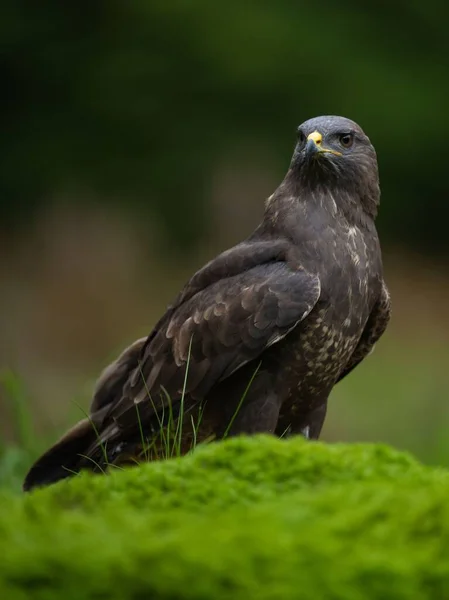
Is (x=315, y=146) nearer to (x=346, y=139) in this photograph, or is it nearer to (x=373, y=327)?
(x=346, y=139)

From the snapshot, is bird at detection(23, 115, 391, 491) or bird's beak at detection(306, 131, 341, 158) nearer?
bird at detection(23, 115, 391, 491)

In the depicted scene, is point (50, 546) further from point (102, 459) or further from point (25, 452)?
point (25, 452)

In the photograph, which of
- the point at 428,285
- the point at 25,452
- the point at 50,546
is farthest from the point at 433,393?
the point at 50,546

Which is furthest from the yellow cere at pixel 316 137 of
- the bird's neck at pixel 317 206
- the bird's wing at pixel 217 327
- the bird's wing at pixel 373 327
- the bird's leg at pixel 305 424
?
the bird's leg at pixel 305 424

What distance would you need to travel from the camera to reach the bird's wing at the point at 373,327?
15.4 feet

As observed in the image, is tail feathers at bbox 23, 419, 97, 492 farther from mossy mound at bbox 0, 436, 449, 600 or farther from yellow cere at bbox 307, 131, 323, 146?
mossy mound at bbox 0, 436, 449, 600

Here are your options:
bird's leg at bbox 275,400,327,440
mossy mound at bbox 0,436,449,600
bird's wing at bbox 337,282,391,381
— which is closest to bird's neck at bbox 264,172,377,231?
bird's wing at bbox 337,282,391,381

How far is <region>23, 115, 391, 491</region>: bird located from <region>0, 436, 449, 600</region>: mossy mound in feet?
5.03

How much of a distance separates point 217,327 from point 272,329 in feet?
0.87

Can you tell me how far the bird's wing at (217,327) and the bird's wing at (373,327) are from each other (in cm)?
45

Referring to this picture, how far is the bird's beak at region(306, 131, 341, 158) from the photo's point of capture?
4602mm

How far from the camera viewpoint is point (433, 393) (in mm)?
8688

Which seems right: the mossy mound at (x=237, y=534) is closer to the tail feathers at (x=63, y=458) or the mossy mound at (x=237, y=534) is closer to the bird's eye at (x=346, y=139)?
the tail feathers at (x=63, y=458)

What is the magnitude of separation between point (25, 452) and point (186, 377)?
1618mm
